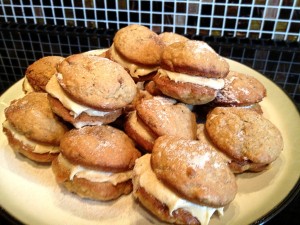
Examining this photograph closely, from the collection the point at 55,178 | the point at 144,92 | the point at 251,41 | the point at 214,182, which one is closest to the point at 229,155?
the point at 214,182

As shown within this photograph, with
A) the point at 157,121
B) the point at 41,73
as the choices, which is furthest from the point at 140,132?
the point at 41,73

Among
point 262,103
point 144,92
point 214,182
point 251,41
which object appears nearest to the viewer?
point 214,182

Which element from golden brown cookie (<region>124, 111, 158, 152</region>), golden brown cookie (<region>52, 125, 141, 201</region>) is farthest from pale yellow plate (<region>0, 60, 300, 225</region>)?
golden brown cookie (<region>124, 111, 158, 152</region>)

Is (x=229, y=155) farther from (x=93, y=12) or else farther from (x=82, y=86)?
(x=93, y=12)

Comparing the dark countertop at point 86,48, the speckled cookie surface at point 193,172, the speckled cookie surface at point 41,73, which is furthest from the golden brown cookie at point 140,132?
the dark countertop at point 86,48

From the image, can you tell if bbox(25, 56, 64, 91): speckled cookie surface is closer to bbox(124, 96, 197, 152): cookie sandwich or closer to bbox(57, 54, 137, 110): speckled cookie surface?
bbox(57, 54, 137, 110): speckled cookie surface
